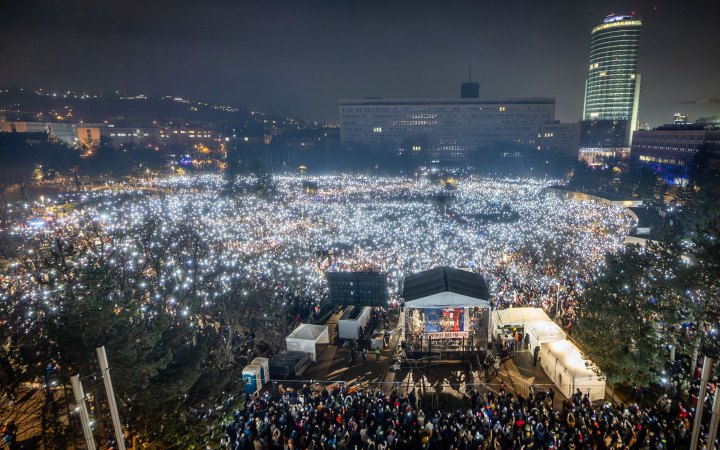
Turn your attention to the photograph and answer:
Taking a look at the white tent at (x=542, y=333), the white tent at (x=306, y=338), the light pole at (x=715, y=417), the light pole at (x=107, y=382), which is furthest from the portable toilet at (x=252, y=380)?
the light pole at (x=715, y=417)

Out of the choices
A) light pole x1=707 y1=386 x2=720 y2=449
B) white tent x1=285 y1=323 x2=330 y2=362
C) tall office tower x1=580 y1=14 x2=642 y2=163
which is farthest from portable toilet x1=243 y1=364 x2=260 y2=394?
tall office tower x1=580 y1=14 x2=642 y2=163

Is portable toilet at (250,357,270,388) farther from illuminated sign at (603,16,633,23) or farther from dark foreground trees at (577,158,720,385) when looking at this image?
illuminated sign at (603,16,633,23)

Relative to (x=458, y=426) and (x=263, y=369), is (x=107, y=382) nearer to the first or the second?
(x=458, y=426)

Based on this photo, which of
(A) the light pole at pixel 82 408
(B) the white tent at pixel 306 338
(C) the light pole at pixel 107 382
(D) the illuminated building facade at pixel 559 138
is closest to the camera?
(A) the light pole at pixel 82 408

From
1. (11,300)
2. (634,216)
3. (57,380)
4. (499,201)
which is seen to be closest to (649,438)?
(57,380)

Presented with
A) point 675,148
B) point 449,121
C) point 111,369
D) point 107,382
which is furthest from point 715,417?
point 449,121

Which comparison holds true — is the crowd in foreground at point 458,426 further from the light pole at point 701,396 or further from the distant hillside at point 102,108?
the distant hillside at point 102,108

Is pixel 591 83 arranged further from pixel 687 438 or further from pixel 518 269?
pixel 687 438
